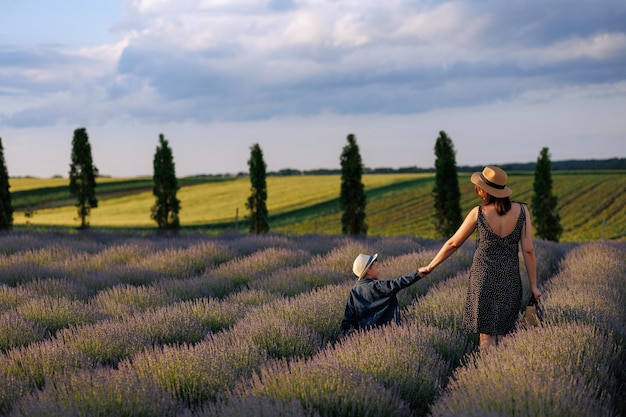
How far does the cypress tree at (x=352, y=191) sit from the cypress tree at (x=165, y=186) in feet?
23.6

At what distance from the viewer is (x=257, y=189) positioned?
27.8m

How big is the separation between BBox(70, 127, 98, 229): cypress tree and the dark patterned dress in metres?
24.1

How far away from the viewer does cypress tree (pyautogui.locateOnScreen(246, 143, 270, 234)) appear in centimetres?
2761

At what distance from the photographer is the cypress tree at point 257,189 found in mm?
27609

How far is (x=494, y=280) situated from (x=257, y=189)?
23.0m

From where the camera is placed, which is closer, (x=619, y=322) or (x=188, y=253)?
(x=619, y=322)

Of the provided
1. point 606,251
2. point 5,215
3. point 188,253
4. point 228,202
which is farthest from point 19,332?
point 228,202

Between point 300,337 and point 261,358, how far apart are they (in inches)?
25.4

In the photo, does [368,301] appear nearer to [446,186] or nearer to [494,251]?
[494,251]

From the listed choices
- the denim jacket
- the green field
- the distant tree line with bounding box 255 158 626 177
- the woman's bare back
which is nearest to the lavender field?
the denim jacket

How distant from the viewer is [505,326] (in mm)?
5184

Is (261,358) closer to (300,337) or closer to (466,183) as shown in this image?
(300,337)

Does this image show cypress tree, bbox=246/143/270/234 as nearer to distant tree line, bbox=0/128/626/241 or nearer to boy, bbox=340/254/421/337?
distant tree line, bbox=0/128/626/241

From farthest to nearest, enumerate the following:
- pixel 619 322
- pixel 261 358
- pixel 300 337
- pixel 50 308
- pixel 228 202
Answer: pixel 228 202, pixel 50 308, pixel 619 322, pixel 300 337, pixel 261 358
